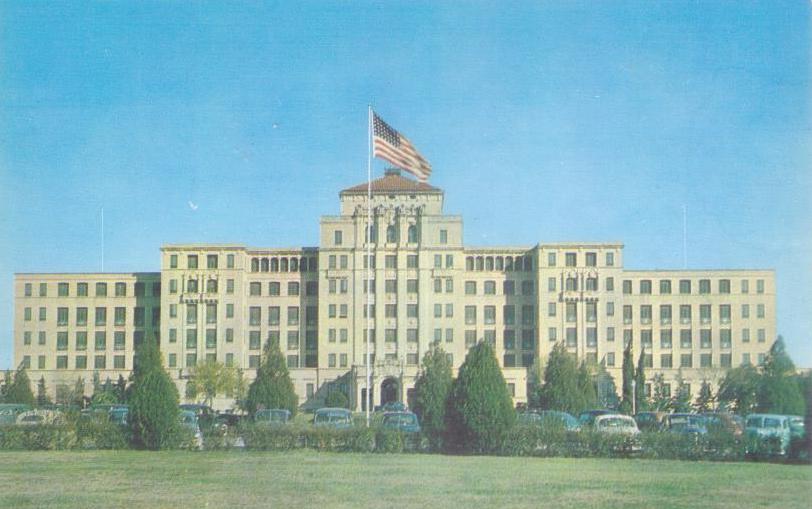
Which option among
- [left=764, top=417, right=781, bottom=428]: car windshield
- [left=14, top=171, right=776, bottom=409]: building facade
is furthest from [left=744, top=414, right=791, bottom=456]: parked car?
[left=14, top=171, right=776, bottom=409]: building facade

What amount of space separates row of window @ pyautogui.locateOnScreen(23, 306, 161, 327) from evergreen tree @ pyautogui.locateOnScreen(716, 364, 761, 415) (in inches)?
2041

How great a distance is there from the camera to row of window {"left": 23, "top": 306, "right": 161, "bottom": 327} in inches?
3469

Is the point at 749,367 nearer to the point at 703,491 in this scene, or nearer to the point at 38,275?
the point at 703,491

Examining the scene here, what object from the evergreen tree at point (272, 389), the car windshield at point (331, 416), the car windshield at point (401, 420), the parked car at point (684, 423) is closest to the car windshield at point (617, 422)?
the parked car at point (684, 423)

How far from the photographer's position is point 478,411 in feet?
90.1

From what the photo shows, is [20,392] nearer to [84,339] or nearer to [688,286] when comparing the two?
[84,339]

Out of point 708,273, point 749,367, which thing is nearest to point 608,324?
point 708,273

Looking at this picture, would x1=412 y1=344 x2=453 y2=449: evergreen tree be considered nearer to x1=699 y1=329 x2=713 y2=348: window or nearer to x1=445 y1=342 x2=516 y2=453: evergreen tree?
x1=445 y1=342 x2=516 y2=453: evergreen tree

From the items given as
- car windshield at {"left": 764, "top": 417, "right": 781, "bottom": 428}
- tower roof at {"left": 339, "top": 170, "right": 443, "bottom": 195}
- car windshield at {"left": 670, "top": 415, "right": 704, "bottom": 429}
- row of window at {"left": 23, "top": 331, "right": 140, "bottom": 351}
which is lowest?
car windshield at {"left": 670, "top": 415, "right": 704, "bottom": 429}

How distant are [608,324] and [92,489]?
70272 mm

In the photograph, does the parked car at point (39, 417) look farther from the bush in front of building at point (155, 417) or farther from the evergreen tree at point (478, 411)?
the evergreen tree at point (478, 411)

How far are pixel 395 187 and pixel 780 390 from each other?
2047 inches

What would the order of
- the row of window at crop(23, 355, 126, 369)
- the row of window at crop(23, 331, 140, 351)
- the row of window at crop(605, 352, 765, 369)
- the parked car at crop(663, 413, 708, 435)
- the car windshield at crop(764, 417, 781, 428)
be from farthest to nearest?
the row of window at crop(23, 331, 140, 351)
the row of window at crop(23, 355, 126, 369)
the row of window at crop(605, 352, 765, 369)
the car windshield at crop(764, 417, 781, 428)
the parked car at crop(663, 413, 708, 435)

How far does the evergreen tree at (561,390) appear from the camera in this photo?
4703cm
